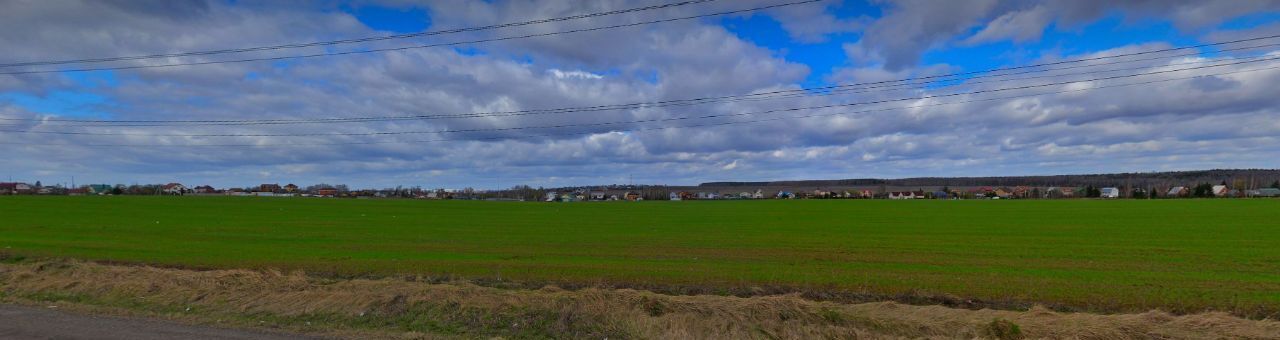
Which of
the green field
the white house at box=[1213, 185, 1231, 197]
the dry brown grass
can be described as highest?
the white house at box=[1213, 185, 1231, 197]

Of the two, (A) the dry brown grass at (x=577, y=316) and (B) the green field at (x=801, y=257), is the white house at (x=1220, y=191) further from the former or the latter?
(A) the dry brown grass at (x=577, y=316)

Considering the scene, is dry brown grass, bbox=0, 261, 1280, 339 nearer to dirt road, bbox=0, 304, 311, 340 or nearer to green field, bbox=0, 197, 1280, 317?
dirt road, bbox=0, 304, 311, 340

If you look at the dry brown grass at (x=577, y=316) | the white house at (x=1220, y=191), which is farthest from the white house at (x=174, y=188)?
the white house at (x=1220, y=191)

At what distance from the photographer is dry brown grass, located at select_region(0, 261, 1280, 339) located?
34.7ft

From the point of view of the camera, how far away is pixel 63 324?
1090 cm

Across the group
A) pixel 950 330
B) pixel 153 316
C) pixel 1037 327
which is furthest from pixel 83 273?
pixel 1037 327

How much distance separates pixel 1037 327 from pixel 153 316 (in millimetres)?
15127

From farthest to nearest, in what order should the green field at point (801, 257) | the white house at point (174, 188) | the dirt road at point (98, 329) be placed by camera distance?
1. the white house at point (174, 188)
2. the green field at point (801, 257)
3. the dirt road at point (98, 329)

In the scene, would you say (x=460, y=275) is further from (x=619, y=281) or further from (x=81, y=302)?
(x=81, y=302)

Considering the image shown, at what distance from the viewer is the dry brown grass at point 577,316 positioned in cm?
1056

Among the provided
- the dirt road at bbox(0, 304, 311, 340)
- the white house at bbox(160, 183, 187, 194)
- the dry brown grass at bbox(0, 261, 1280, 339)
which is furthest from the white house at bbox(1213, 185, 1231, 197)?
the white house at bbox(160, 183, 187, 194)

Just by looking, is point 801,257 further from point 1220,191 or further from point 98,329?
point 1220,191

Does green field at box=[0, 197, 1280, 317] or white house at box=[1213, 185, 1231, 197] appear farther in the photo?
white house at box=[1213, 185, 1231, 197]

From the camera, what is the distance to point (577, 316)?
37.6 feet
